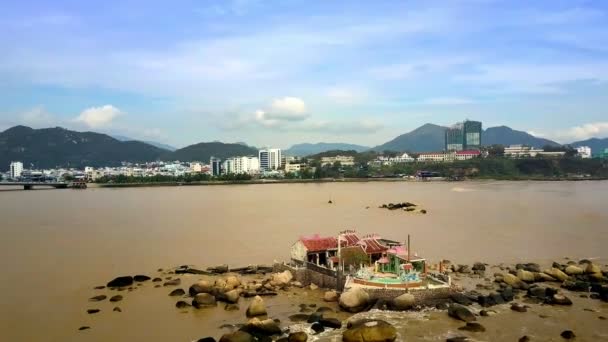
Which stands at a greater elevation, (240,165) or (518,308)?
(240,165)

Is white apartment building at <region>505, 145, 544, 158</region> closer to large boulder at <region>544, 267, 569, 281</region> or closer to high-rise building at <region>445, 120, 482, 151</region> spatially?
high-rise building at <region>445, 120, 482, 151</region>

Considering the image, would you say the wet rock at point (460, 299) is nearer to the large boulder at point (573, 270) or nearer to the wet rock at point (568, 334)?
the wet rock at point (568, 334)

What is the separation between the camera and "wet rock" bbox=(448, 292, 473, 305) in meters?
16.0

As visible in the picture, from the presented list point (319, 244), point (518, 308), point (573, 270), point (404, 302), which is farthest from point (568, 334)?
point (319, 244)

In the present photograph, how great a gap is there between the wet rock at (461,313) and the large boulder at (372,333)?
2.56m

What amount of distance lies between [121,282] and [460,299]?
1258 centimetres

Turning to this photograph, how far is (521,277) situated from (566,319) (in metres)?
4.67

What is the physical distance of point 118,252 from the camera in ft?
87.4

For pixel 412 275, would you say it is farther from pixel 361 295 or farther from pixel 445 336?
pixel 445 336

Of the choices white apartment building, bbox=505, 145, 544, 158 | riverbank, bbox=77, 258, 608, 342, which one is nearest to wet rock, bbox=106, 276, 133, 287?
riverbank, bbox=77, 258, 608, 342

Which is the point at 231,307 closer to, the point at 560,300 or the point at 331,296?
the point at 331,296

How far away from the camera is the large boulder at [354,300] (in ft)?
50.8

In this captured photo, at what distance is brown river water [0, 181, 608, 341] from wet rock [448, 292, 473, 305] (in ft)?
2.98

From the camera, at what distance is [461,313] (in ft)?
47.9
